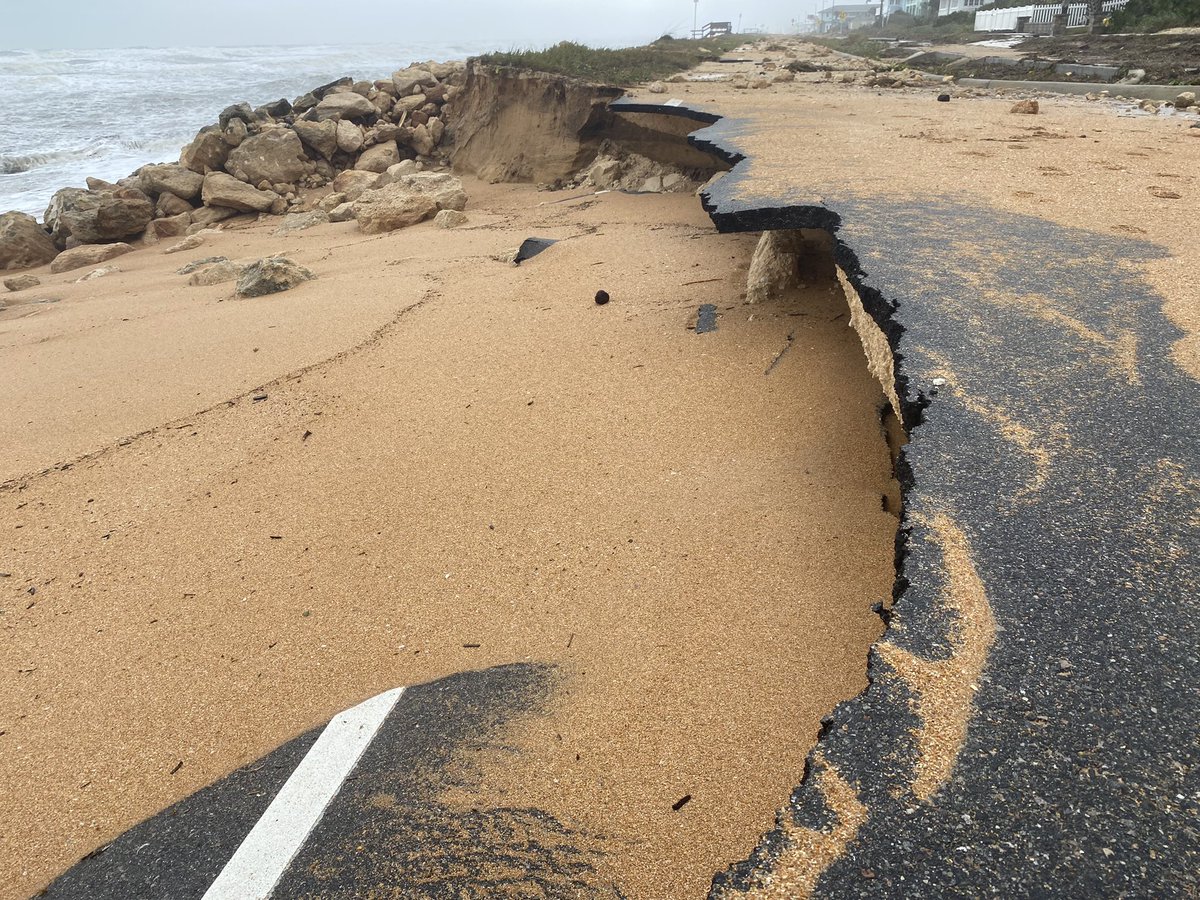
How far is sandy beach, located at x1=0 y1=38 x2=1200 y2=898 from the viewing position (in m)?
2.15

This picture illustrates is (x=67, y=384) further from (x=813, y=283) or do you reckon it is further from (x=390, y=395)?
(x=813, y=283)

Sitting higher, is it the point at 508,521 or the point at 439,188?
the point at 439,188

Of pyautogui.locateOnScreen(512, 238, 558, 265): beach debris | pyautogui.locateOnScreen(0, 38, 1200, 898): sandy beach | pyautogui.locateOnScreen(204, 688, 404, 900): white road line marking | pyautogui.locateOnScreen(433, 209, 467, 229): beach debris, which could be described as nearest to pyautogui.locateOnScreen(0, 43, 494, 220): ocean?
pyautogui.locateOnScreen(433, 209, 467, 229): beach debris

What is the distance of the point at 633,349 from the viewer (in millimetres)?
4723

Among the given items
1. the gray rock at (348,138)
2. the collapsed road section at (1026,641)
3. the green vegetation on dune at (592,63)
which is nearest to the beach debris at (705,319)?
the collapsed road section at (1026,641)

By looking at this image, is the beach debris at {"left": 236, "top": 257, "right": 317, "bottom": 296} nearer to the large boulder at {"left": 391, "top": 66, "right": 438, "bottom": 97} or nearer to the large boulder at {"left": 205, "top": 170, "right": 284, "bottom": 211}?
the large boulder at {"left": 205, "top": 170, "right": 284, "bottom": 211}

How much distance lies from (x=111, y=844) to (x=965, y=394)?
2.89 meters

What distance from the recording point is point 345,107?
15117 mm

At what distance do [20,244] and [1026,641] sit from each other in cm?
1397

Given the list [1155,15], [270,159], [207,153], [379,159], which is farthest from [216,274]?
[1155,15]

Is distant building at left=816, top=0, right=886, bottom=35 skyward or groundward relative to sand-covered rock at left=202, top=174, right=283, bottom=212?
skyward

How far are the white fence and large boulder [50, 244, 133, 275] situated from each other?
26722mm

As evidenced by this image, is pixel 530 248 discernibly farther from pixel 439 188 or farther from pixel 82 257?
pixel 82 257

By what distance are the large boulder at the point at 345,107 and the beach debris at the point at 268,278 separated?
31.4ft
